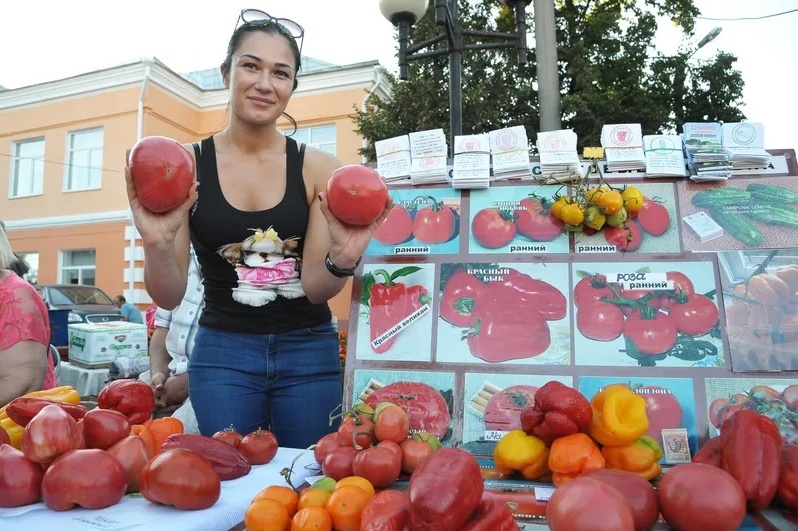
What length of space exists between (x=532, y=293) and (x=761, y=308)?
0.68 meters

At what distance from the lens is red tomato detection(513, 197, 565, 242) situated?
1.98 meters

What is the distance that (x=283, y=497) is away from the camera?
122 cm

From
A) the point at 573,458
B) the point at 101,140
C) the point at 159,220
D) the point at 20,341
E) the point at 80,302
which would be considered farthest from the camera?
the point at 101,140

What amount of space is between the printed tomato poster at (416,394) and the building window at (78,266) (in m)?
17.6

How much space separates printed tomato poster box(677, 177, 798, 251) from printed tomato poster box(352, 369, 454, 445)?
943 millimetres

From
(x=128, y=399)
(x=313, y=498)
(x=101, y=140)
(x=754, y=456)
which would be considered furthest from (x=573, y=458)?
(x=101, y=140)

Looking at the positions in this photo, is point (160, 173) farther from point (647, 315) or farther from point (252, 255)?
point (647, 315)

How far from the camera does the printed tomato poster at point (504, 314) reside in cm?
182

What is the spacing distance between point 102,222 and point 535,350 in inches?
690

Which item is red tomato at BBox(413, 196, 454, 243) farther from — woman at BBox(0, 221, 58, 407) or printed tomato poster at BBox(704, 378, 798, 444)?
woman at BBox(0, 221, 58, 407)

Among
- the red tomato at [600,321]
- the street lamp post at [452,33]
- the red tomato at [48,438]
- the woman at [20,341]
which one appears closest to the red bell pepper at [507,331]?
the red tomato at [600,321]

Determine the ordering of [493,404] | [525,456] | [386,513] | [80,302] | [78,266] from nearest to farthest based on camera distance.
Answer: [386,513]
[525,456]
[493,404]
[80,302]
[78,266]

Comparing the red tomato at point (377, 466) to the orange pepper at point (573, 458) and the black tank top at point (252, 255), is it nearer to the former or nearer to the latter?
the orange pepper at point (573, 458)

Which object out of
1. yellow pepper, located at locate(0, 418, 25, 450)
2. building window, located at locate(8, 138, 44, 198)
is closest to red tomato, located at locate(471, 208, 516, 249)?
yellow pepper, located at locate(0, 418, 25, 450)
